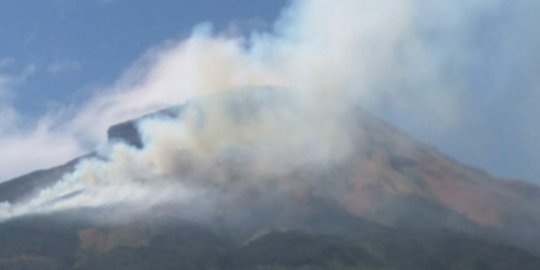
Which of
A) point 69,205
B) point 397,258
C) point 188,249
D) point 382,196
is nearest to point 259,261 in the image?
point 188,249

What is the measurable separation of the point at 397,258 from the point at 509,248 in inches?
793

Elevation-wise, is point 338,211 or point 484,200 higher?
point 484,200

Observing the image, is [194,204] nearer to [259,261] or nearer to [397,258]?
[259,261]

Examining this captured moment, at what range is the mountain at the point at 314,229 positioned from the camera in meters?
152

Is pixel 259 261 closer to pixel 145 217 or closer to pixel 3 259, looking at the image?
pixel 145 217

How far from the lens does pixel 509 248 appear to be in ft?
512

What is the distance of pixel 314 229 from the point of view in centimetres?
16650

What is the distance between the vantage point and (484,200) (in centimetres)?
19038

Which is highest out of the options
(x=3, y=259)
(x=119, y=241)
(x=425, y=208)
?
(x=425, y=208)

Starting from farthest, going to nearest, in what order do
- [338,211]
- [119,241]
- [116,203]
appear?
[116,203] → [338,211] → [119,241]

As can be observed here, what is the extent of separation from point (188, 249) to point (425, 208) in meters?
49.6

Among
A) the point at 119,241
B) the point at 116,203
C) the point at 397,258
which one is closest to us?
the point at 397,258

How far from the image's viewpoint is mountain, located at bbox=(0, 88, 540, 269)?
152 m

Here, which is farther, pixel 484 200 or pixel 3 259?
pixel 484 200
